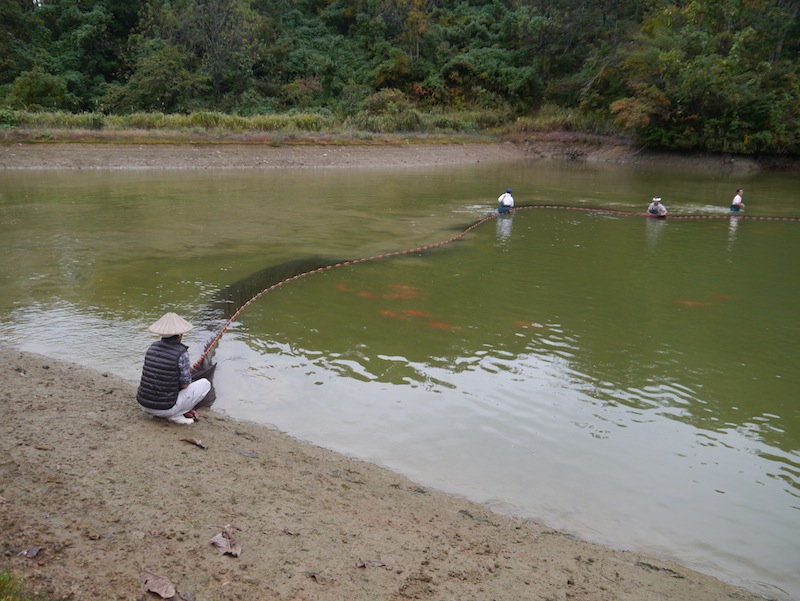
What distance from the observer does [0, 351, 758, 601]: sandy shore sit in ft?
12.6

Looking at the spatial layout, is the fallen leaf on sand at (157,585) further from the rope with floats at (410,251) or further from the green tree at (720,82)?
the green tree at (720,82)

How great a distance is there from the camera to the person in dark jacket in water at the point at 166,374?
6.25 metres

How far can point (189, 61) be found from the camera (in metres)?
47.3

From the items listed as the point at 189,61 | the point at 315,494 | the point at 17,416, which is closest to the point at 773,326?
the point at 315,494

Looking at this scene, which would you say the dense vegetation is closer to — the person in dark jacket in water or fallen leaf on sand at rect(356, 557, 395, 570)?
the person in dark jacket in water

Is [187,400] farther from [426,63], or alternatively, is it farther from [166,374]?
[426,63]

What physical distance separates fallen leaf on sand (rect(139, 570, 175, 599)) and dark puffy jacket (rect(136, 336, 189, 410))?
2.72m

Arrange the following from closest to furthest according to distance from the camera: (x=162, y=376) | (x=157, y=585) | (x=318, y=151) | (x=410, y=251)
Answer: (x=157, y=585), (x=162, y=376), (x=410, y=251), (x=318, y=151)

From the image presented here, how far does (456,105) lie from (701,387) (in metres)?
49.1

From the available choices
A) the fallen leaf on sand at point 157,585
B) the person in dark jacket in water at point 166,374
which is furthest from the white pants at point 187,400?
the fallen leaf on sand at point 157,585

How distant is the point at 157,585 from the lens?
3633 mm

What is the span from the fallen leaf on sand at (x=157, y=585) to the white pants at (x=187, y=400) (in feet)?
9.02

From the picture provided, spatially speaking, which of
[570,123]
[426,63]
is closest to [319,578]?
[570,123]

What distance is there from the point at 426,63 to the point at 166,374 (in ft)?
179
